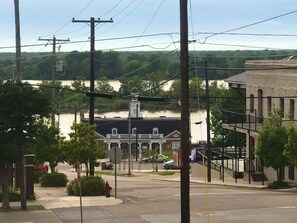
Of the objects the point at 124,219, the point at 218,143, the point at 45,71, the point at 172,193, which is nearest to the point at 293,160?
the point at 172,193

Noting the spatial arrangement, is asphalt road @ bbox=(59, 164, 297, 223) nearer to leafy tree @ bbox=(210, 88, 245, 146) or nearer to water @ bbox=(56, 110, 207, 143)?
leafy tree @ bbox=(210, 88, 245, 146)

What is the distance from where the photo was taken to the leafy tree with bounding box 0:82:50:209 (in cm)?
2380

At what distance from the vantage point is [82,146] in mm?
29062

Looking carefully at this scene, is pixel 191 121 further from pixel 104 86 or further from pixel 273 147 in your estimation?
pixel 273 147

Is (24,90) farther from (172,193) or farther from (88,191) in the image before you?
(172,193)

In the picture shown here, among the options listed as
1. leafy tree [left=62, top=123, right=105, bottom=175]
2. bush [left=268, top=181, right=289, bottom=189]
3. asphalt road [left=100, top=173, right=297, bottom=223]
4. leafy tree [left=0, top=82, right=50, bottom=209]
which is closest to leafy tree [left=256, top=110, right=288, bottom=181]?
bush [left=268, top=181, right=289, bottom=189]

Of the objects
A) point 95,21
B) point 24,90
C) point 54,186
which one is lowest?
point 54,186

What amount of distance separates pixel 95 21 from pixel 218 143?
2158 inches

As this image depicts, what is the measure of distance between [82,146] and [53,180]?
8503 millimetres

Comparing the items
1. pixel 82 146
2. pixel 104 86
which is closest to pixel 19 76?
pixel 82 146

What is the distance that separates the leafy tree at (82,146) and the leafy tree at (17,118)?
14.7 feet

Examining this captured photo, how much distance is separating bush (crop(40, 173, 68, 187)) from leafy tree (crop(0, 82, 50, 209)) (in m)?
12.1

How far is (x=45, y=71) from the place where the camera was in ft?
346

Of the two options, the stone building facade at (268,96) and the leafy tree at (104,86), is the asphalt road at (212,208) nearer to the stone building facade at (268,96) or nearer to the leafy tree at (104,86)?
the stone building facade at (268,96)
